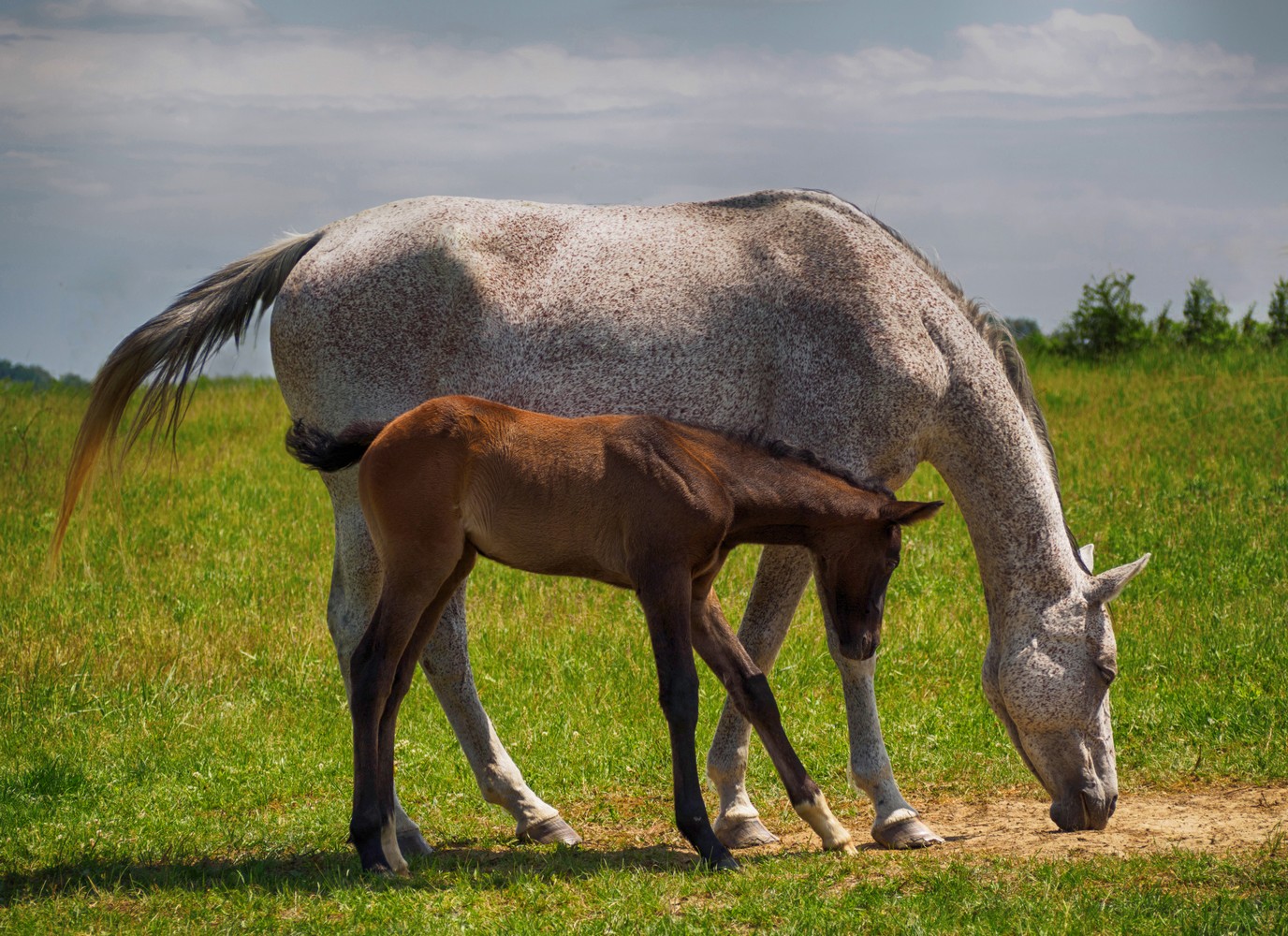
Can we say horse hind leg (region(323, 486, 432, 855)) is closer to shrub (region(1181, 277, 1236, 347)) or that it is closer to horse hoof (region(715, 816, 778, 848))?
horse hoof (region(715, 816, 778, 848))

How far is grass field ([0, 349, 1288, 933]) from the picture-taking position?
4422 millimetres

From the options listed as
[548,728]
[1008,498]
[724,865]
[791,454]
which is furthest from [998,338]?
[548,728]

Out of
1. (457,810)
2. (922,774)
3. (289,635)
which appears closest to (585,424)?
(457,810)

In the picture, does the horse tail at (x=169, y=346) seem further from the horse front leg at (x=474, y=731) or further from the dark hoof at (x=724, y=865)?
the dark hoof at (x=724, y=865)

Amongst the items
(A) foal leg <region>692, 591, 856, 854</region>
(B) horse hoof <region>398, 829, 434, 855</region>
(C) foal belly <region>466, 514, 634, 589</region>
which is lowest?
(B) horse hoof <region>398, 829, 434, 855</region>

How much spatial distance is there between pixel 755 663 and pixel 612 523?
4.54ft

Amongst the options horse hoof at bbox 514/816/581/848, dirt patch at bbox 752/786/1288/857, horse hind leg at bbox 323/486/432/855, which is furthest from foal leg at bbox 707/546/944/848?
horse hind leg at bbox 323/486/432/855

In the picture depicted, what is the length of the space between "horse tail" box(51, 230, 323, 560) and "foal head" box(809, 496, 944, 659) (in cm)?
302

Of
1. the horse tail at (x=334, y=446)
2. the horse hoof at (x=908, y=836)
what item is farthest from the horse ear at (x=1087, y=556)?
the horse tail at (x=334, y=446)

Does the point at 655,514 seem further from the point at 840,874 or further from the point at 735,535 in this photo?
the point at 840,874

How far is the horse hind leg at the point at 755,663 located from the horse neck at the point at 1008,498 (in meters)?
0.84

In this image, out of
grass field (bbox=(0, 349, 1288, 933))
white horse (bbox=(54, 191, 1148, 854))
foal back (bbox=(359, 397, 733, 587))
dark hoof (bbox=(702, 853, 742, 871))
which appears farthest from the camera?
white horse (bbox=(54, 191, 1148, 854))

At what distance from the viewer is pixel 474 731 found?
5750 mm

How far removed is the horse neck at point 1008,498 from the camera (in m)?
5.49
